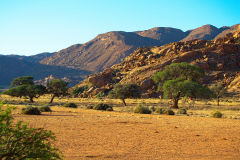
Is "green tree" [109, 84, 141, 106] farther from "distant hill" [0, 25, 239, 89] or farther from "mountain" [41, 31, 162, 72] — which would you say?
"mountain" [41, 31, 162, 72]

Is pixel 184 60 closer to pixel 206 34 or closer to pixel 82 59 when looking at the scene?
pixel 82 59

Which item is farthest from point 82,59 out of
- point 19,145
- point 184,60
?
point 19,145

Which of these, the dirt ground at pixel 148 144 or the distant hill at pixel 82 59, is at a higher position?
the distant hill at pixel 82 59

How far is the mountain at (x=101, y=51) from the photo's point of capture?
145 meters

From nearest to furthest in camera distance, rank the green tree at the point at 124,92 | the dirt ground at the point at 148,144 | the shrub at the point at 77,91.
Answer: the dirt ground at the point at 148,144, the green tree at the point at 124,92, the shrub at the point at 77,91

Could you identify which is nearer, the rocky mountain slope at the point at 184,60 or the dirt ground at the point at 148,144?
the dirt ground at the point at 148,144

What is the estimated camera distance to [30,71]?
14212cm

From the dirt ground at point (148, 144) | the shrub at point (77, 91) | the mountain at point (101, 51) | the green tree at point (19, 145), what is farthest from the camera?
the mountain at point (101, 51)

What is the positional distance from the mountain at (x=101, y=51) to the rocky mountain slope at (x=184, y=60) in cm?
6442

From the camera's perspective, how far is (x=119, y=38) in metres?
168

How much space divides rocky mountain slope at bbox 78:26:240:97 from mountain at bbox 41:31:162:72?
64423 millimetres

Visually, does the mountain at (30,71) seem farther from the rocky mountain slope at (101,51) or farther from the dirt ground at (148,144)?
the dirt ground at (148,144)

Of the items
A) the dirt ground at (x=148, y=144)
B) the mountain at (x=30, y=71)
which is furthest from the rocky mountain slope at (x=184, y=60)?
the mountain at (x=30, y=71)

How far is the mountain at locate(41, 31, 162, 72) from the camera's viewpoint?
145 m
